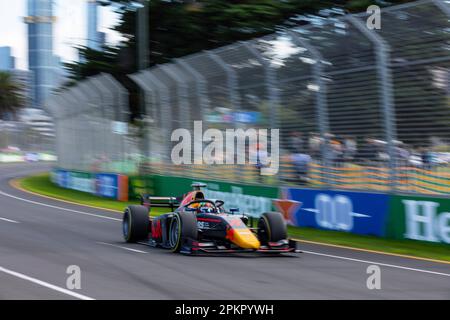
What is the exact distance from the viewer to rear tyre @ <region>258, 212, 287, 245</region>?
1245 centimetres

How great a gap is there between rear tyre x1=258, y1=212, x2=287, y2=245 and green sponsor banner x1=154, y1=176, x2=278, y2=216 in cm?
614

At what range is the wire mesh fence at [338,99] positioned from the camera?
14070 mm

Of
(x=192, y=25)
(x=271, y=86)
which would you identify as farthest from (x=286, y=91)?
(x=192, y=25)

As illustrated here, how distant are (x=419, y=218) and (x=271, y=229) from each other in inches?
126

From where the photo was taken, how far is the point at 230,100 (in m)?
21.0

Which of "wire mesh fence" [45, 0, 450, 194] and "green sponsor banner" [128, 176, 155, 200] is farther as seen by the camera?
"green sponsor banner" [128, 176, 155, 200]

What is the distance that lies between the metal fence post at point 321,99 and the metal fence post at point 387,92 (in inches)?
74.5

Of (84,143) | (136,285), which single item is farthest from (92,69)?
(136,285)

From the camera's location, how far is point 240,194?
20547mm

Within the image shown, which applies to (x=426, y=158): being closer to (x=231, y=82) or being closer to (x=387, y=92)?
(x=387, y=92)

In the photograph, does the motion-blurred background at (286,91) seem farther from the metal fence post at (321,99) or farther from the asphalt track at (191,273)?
the asphalt track at (191,273)

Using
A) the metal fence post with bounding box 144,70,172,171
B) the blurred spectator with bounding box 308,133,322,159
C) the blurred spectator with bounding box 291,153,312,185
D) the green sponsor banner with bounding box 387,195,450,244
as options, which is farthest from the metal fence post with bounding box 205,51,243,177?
the green sponsor banner with bounding box 387,195,450,244

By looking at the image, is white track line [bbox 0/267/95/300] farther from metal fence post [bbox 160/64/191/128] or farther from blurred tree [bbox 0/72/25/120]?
blurred tree [bbox 0/72/25/120]

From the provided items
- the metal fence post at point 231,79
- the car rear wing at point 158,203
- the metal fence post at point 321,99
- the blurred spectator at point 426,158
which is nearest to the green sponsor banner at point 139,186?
the metal fence post at point 231,79
